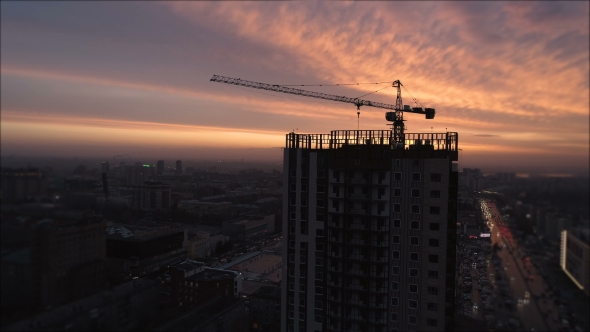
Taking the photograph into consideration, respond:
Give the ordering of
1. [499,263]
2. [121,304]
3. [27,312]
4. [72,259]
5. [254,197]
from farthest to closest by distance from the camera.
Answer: [254,197]
[499,263]
[121,304]
[72,259]
[27,312]

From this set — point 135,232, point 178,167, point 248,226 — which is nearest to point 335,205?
point 178,167

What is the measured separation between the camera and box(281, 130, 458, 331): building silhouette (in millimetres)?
5000

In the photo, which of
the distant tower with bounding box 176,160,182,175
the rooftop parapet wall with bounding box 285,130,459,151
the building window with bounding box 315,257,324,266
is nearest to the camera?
the rooftop parapet wall with bounding box 285,130,459,151

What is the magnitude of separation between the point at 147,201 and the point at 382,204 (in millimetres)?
4157

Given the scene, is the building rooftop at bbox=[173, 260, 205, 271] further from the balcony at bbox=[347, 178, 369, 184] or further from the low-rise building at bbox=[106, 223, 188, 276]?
the balcony at bbox=[347, 178, 369, 184]

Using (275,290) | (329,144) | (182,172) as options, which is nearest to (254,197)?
(275,290)

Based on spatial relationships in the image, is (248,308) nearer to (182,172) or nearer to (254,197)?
(254,197)

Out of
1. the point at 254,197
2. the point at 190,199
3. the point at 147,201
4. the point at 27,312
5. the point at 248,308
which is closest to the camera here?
the point at 27,312

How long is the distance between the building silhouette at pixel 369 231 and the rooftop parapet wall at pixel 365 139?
16mm

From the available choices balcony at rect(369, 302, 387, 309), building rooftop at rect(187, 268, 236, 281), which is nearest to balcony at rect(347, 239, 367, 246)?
balcony at rect(369, 302, 387, 309)

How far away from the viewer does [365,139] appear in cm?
570

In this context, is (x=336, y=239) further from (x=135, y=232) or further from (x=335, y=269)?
(x=135, y=232)

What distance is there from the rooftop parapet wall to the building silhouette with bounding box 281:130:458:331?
16 millimetres

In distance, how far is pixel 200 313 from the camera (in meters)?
6.90
